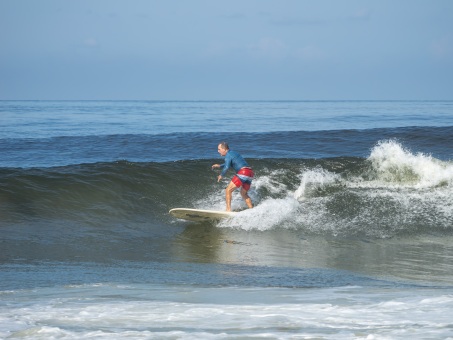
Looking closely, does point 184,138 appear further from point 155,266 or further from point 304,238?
point 155,266

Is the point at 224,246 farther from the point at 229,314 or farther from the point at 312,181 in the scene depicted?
the point at 312,181

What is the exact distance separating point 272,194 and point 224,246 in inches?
218

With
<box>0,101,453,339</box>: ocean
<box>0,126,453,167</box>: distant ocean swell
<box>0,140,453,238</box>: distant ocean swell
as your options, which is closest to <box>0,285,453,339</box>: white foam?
<box>0,101,453,339</box>: ocean

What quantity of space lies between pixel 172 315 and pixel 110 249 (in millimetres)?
5026

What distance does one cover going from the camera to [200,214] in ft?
41.8

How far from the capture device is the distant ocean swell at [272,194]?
1293 cm

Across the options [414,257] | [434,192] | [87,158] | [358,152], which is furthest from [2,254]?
[358,152]

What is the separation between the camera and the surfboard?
12.7 metres

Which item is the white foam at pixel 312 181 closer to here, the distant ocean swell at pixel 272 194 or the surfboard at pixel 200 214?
the distant ocean swell at pixel 272 194

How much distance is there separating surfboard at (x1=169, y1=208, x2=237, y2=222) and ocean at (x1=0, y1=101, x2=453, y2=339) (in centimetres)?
14

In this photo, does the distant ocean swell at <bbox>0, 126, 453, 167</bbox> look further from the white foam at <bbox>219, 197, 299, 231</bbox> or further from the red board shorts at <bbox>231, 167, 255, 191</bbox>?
the white foam at <bbox>219, 197, 299, 231</bbox>

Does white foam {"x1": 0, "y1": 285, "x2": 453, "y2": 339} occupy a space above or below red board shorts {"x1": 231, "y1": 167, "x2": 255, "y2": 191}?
below

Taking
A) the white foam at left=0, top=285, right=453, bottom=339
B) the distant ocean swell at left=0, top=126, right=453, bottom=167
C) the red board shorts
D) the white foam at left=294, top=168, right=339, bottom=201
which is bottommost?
the white foam at left=0, top=285, right=453, bottom=339

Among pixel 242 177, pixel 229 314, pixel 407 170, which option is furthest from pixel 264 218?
pixel 229 314
